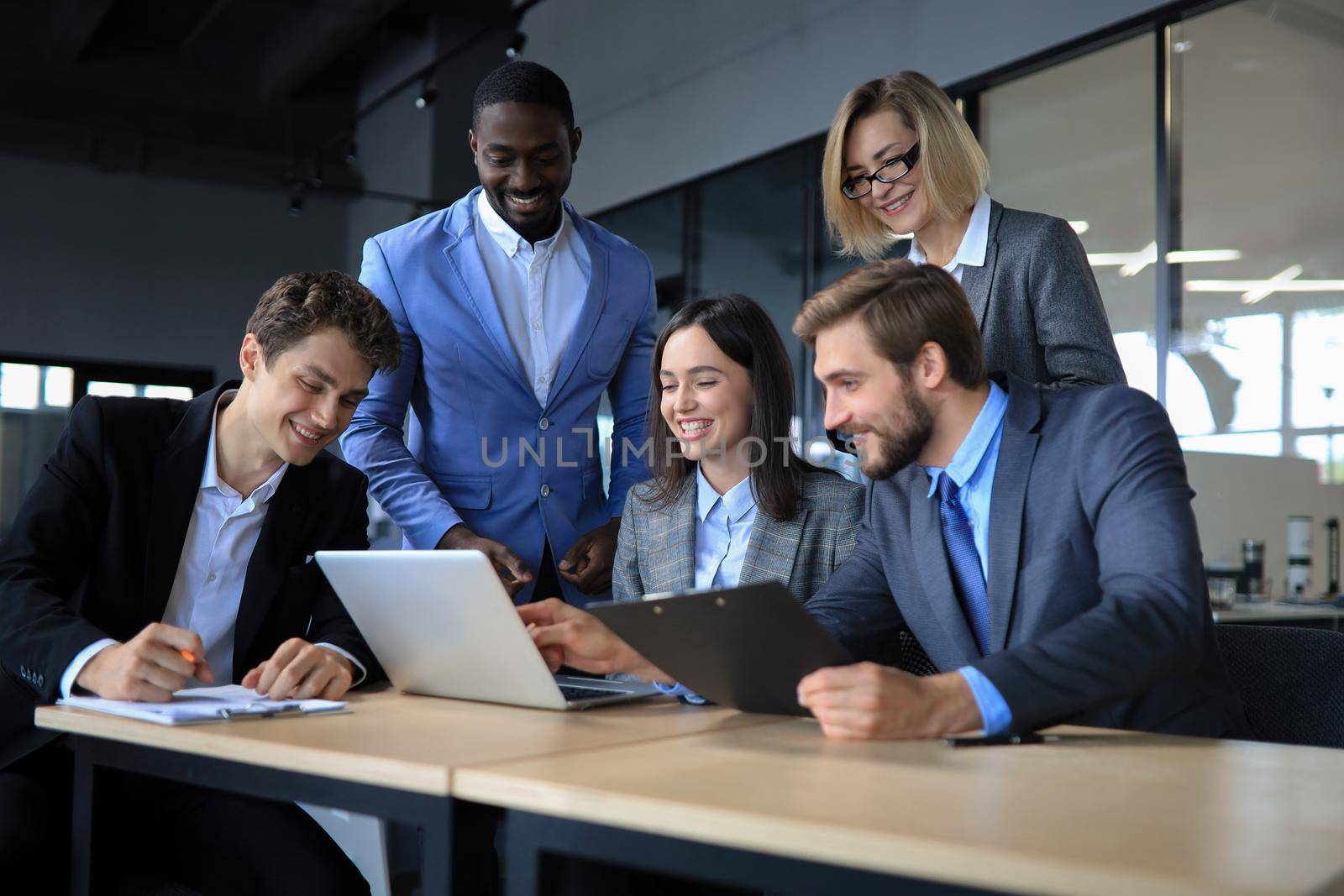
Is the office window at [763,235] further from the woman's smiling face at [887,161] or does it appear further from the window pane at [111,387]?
the window pane at [111,387]

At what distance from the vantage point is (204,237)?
10477mm

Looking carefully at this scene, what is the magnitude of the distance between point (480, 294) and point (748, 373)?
2.03 feet

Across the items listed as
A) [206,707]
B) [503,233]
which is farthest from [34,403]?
[206,707]

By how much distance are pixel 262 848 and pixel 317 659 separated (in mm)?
286

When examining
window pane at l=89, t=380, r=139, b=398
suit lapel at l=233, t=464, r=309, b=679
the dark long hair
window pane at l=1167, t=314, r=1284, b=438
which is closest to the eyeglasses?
the dark long hair

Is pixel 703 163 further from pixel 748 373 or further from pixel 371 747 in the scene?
pixel 371 747

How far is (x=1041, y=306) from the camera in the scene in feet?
7.15

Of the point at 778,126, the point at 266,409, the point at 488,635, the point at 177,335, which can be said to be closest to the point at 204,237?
the point at 177,335

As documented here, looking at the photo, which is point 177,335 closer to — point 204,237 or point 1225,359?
point 204,237

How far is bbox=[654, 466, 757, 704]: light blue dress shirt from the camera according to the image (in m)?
2.38

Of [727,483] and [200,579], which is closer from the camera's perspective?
[200,579]

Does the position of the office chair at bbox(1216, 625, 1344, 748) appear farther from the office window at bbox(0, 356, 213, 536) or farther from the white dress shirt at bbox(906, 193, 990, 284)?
the office window at bbox(0, 356, 213, 536)

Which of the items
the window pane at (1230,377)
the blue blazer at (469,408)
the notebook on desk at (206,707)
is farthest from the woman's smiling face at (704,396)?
the window pane at (1230,377)

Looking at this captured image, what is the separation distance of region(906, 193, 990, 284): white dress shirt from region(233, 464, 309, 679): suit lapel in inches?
46.3
